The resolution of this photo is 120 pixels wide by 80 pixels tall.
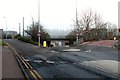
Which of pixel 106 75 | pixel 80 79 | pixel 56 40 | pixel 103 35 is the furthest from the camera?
pixel 56 40

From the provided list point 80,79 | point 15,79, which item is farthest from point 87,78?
point 15,79

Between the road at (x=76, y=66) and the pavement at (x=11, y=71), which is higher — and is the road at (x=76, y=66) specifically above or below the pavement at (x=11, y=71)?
above

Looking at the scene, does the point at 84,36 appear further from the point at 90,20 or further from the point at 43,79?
the point at 43,79

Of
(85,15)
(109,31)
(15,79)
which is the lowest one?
(15,79)

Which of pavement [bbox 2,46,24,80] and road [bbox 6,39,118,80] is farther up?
road [bbox 6,39,118,80]

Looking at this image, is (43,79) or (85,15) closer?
(43,79)

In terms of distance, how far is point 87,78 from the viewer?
33.9 feet

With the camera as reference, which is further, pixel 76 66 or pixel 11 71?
pixel 76 66

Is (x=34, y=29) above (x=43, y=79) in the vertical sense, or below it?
above

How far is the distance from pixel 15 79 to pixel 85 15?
6007 cm

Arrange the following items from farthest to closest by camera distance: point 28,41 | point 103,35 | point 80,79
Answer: point 28,41 → point 103,35 → point 80,79

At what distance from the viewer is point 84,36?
51938mm

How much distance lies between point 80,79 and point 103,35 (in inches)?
1557

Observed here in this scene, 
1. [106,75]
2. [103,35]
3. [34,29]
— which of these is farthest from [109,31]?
[106,75]
